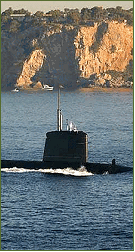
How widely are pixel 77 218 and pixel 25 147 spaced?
3726 centimetres

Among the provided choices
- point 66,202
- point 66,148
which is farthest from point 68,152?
point 66,202

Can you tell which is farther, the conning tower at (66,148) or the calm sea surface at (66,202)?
the conning tower at (66,148)

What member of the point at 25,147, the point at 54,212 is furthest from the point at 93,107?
the point at 54,212

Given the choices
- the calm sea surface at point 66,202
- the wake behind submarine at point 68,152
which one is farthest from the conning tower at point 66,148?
the calm sea surface at point 66,202

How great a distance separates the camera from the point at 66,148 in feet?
213

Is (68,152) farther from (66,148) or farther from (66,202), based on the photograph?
(66,202)

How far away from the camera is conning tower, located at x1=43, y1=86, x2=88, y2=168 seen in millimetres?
64562

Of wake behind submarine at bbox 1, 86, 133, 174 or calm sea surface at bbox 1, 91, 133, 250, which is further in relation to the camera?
wake behind submarine at bbox 1, 86, 133, 174

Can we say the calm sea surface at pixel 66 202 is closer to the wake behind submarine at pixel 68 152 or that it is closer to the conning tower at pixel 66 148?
the wake behind submarine at pixel 68 152

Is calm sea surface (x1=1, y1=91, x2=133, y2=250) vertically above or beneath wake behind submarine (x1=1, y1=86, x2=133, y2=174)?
beneath

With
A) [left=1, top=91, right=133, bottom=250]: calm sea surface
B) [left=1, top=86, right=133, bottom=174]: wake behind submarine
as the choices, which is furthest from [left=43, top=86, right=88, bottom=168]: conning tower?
[left=1, top=91, right=133, bottom=250]: calm sea surface

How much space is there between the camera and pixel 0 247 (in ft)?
149

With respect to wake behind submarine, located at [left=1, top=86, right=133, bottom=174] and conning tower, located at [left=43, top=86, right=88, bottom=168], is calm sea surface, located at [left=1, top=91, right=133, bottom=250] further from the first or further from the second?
conning tower, located at [left=43, top=86, right=88, bottom=168]

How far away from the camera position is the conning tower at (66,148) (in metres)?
64.6
